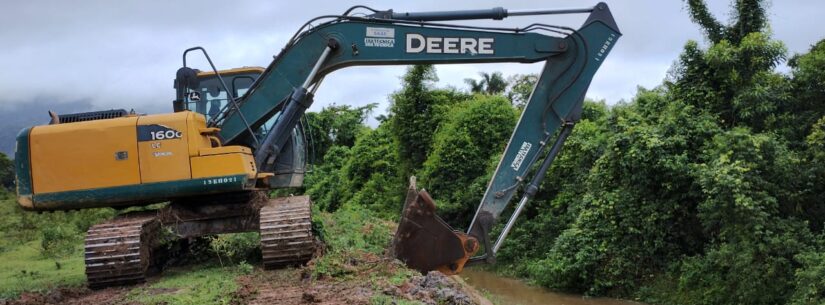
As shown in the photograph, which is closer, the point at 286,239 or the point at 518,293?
the point at 286,239

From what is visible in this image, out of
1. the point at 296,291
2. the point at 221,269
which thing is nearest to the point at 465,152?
the point at 221,269

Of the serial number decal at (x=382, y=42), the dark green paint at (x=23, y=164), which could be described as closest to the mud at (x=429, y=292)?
the serial number decal at (x=382, y=42)

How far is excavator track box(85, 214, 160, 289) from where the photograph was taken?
29.3 feet

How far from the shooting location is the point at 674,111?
14.7 meters

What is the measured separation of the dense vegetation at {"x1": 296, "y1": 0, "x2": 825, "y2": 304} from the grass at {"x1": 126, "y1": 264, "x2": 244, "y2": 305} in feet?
24.3

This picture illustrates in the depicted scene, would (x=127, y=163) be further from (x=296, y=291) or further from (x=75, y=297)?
(x=296, y=291)

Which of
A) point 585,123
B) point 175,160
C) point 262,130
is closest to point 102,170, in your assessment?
point 175,160

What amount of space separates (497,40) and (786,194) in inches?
235

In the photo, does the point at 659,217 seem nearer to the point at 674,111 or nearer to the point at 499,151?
the point at 674,111

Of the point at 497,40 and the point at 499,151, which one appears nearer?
the point at 497,40

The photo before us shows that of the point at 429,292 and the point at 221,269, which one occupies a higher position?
the point at 221,269

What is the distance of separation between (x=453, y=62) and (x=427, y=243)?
230 cm

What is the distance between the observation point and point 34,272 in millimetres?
12016

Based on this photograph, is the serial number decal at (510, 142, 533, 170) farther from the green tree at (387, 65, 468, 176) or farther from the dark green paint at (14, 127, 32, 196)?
the green tree at (387, 65, 468, 176)
